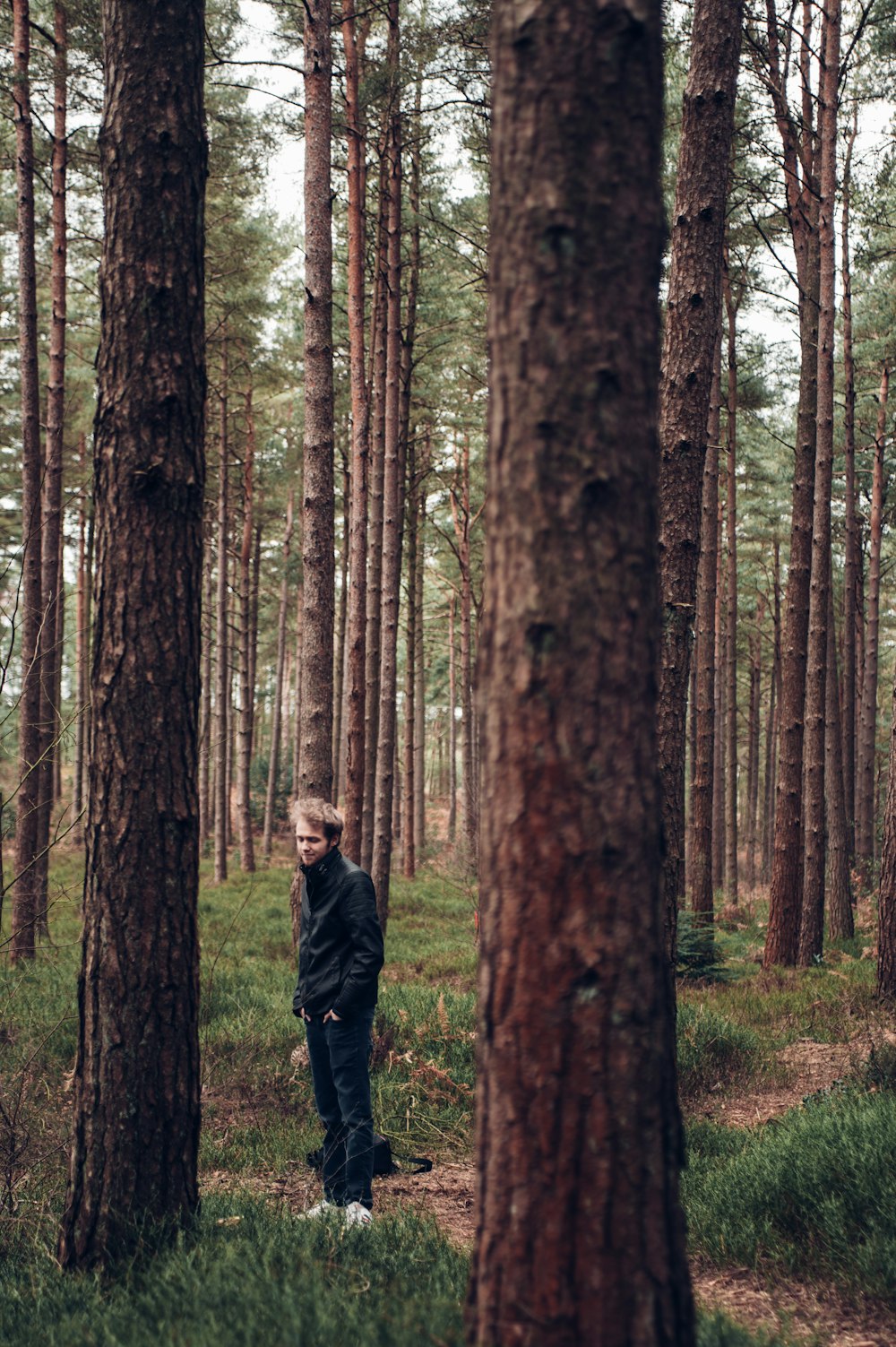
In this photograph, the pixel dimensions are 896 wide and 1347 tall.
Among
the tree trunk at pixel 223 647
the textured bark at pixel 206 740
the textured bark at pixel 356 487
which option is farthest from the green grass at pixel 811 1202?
the textured bark at pixel 206 740

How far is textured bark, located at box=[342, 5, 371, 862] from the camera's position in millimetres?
9914

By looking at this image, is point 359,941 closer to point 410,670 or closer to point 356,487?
point 356,487

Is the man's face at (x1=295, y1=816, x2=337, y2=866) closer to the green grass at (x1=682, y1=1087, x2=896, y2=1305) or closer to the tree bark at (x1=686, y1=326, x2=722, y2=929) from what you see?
the green grass at (x1=682, y1=1087, x2=896, y2=1305)

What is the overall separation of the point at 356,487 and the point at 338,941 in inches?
290

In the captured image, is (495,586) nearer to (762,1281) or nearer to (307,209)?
(762,1281)

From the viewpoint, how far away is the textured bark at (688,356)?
5332 mm

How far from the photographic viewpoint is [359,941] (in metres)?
4.82

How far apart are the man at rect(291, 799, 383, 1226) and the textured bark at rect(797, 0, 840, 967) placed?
A: 24.8 feet

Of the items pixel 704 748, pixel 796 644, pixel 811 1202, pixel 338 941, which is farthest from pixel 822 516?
pixel 338 941

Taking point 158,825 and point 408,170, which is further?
point 408,170

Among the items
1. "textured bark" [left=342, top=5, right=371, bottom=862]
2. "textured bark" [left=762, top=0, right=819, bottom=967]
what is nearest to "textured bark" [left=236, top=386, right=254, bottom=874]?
"textured bark" [left=342, top=5, right=371, bottom=862]

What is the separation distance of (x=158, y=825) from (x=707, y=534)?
13662mm

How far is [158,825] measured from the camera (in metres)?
3.80

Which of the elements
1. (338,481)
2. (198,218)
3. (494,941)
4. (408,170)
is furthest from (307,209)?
(338,481)
